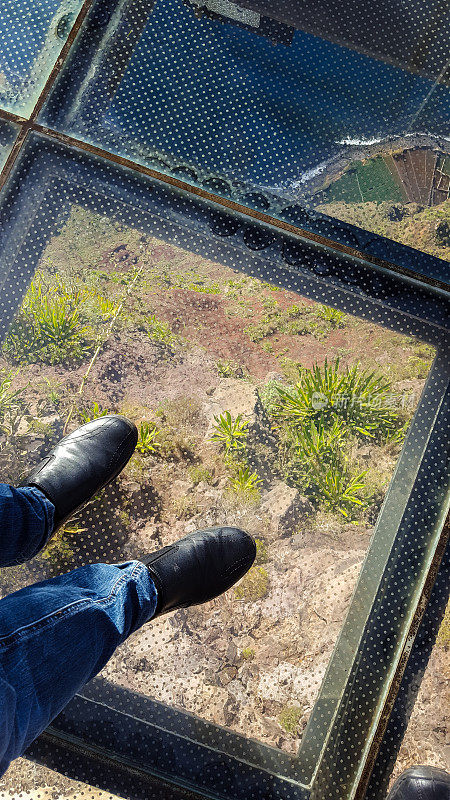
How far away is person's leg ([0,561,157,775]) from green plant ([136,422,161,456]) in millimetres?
359

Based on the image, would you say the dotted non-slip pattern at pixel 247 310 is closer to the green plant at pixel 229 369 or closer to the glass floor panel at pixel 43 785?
the green plant at pixel 229 369

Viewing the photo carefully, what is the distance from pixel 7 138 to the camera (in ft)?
4.21

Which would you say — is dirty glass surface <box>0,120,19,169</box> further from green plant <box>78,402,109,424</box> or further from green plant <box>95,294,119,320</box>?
green plant <box>78,402,109,424</box>

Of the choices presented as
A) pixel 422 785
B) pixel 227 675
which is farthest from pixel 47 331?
pixel 422 785

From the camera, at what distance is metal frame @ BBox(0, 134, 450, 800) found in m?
1.14

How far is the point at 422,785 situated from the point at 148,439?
95 centimetres

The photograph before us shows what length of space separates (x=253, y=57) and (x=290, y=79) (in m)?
0.11

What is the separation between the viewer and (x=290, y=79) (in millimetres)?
1310

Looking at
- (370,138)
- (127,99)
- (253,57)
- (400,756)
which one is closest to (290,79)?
(253,57)

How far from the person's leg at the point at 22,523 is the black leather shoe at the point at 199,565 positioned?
0.73 feet

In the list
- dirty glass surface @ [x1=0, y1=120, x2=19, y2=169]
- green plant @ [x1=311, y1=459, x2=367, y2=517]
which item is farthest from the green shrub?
dirty glass surface @ [x1=0, y1=120, x2=19, y2=169]

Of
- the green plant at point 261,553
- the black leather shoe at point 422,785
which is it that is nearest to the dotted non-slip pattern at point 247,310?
the green plant at point 261,553

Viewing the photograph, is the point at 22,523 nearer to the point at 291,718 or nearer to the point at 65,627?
the point at 65,627

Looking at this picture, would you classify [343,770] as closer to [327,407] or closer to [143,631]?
[143,631]
